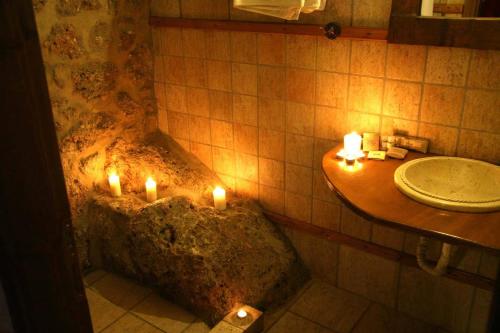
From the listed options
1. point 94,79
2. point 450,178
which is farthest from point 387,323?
point 94,79

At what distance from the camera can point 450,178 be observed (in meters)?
1.91

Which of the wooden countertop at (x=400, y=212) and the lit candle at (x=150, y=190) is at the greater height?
the wooden countertop at (x=400, y=212)

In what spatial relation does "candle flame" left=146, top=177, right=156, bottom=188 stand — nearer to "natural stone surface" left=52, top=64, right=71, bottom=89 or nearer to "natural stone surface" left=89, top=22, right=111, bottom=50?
"natural stone surface" left=52, top=64, right=71, bottom=89

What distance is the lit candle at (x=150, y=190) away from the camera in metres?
2.70

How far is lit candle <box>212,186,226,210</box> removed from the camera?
265 centimetres

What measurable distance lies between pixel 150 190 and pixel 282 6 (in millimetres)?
1339

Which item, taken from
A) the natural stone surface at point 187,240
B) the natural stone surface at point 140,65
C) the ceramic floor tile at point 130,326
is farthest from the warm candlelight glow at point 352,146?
the natural stone surface at point 140,65

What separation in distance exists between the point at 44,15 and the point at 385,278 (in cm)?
221

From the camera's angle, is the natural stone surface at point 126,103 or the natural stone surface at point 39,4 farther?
the natural stone surface at point 126,103

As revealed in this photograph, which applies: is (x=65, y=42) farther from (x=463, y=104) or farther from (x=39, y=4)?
(x=463, y=104)

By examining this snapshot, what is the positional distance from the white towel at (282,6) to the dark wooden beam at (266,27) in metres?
0.21

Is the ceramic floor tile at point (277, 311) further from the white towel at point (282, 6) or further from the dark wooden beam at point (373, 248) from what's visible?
the white towel at point (282, 6)

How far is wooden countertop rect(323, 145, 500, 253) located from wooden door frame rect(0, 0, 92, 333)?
104cm

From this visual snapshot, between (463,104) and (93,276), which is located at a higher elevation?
(463,104)
